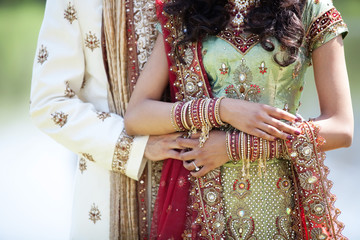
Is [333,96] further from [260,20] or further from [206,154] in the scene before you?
[206,154]

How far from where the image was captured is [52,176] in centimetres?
567

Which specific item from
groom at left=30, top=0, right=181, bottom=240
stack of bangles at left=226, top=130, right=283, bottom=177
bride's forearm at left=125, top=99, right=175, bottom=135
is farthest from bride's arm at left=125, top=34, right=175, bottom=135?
stack of bangles at left=226, top=130, right=283, bottom=177

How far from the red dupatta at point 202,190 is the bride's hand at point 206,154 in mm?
36

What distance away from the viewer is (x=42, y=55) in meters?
2.28

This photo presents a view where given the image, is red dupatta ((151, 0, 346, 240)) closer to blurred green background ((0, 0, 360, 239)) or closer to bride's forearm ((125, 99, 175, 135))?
bride's forearm ((125, 99, 175, 135))

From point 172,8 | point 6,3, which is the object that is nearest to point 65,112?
point 172,8

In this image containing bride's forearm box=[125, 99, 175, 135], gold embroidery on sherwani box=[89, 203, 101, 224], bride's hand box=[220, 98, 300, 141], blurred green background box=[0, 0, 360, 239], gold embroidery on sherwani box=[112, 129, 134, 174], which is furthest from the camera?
blurred green background box=[0, 0, 360, 239]

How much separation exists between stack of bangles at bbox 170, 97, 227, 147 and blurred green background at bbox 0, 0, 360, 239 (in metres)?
2.79

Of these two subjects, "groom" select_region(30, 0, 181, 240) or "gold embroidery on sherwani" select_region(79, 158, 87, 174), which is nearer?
"groom" select_region(30, 0, 181, 240)

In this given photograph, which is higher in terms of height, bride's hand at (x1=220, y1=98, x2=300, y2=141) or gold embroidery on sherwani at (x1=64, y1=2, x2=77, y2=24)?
gold embroidery on sherwani at (x1=64, y1=2, x2=77, y2=24)

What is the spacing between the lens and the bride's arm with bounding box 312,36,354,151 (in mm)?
1970

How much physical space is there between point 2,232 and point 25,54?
6.60m

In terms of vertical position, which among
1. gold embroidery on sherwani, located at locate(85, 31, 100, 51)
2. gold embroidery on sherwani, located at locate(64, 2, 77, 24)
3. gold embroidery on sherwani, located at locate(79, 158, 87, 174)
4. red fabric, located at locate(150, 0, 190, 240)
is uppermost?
gold embroidery on sherwani, located at locate(64, 2, 77, 24)

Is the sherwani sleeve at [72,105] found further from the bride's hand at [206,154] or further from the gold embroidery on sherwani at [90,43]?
the bride's hand at [206,154]
